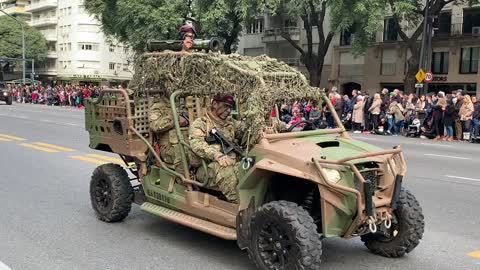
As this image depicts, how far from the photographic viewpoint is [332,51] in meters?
48.1

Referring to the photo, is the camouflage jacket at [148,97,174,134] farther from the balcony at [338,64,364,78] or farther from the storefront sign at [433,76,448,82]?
the balcony at [338,64,364,78]

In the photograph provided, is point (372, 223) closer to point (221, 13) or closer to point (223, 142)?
point (223, 142)

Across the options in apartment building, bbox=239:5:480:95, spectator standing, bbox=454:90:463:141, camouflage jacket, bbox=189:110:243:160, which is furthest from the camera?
apartment building, bbox=239:5:480:95

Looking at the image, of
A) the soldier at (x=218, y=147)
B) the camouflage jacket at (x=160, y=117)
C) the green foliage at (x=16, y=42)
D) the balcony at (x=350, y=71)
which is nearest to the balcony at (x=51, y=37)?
the green foliage at (x=16, y=42)

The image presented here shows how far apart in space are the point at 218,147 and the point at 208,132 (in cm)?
18

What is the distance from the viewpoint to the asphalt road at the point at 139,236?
5.34 meters

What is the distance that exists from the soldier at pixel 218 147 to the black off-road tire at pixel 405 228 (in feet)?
4.99

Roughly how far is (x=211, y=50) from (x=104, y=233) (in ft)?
7.80

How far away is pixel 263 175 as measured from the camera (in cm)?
497

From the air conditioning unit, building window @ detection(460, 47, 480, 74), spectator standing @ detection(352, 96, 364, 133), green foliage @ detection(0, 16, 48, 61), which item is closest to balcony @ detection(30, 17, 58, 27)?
green foliage @ detection(0, 16, 48, 61)

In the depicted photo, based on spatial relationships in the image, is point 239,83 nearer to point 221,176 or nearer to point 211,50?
point 221,176

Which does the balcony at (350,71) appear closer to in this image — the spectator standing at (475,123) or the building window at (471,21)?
the building window at (471,21)

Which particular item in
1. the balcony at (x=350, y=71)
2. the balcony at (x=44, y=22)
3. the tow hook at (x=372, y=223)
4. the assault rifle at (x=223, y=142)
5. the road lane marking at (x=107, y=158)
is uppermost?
the balcony at (x=44, y=22)

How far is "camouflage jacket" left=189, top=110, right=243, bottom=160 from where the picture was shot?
553 centimetres
